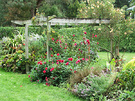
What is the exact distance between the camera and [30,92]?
438 centimetres

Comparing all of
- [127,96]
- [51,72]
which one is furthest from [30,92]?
[127,96]

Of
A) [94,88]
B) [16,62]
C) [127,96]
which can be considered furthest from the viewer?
[16,62]

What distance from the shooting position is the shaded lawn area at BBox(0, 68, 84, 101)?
13.0 feet

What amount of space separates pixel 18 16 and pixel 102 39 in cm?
1792

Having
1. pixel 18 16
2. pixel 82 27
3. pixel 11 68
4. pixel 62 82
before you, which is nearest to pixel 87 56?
pixel 82 27

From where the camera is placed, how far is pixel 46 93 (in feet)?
14.1

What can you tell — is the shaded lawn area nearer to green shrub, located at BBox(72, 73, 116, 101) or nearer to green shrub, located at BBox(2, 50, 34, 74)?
green shrub, located at BBox(72, 73, 116, 101)

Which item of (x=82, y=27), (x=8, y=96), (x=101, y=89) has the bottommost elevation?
(x=8, y=96)

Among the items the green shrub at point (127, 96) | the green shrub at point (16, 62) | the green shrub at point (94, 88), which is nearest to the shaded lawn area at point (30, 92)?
→ the green shrub at point (94, 88)

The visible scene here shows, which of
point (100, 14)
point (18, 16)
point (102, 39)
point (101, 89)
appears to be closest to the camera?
point (101, 89)

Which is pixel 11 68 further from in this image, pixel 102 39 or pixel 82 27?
pixel 102 39

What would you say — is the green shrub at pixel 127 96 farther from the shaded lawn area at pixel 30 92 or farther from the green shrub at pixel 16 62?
the green shrub at pixel 16 62

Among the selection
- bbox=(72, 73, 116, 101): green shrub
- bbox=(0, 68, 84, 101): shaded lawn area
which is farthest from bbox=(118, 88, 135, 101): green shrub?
bbox=(0, 68, 84, 101): shaded lawn area

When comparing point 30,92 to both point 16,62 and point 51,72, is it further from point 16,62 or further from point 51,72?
point 16,62
